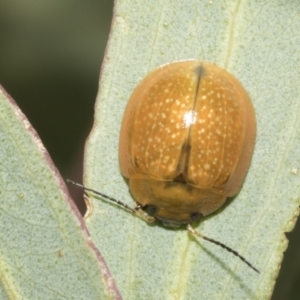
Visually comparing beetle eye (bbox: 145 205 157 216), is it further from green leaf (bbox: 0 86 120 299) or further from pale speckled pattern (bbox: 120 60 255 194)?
green leaf (bbox: 0 86 120 299)

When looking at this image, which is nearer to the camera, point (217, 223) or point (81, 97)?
point (217, 223)

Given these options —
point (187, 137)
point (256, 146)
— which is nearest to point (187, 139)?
point (187, 137)

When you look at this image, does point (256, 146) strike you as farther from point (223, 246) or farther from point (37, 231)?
point (37, 231)

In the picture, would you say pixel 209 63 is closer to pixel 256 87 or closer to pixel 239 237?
pixel 256 87

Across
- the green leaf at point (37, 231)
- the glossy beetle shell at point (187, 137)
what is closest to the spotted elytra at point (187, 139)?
the glossy beetle shell at point (187, 137)

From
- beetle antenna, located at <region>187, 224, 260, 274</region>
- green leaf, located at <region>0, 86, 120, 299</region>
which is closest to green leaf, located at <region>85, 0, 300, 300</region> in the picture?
beetle antenna, located at <region>187, 224, 260, 274</region>

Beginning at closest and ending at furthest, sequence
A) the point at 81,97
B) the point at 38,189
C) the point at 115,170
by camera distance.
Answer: the point at 38,189 < the point at 115,170 < the point at 81,97

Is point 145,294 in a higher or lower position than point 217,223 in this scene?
lower

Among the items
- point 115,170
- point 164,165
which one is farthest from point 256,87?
point 115,170
